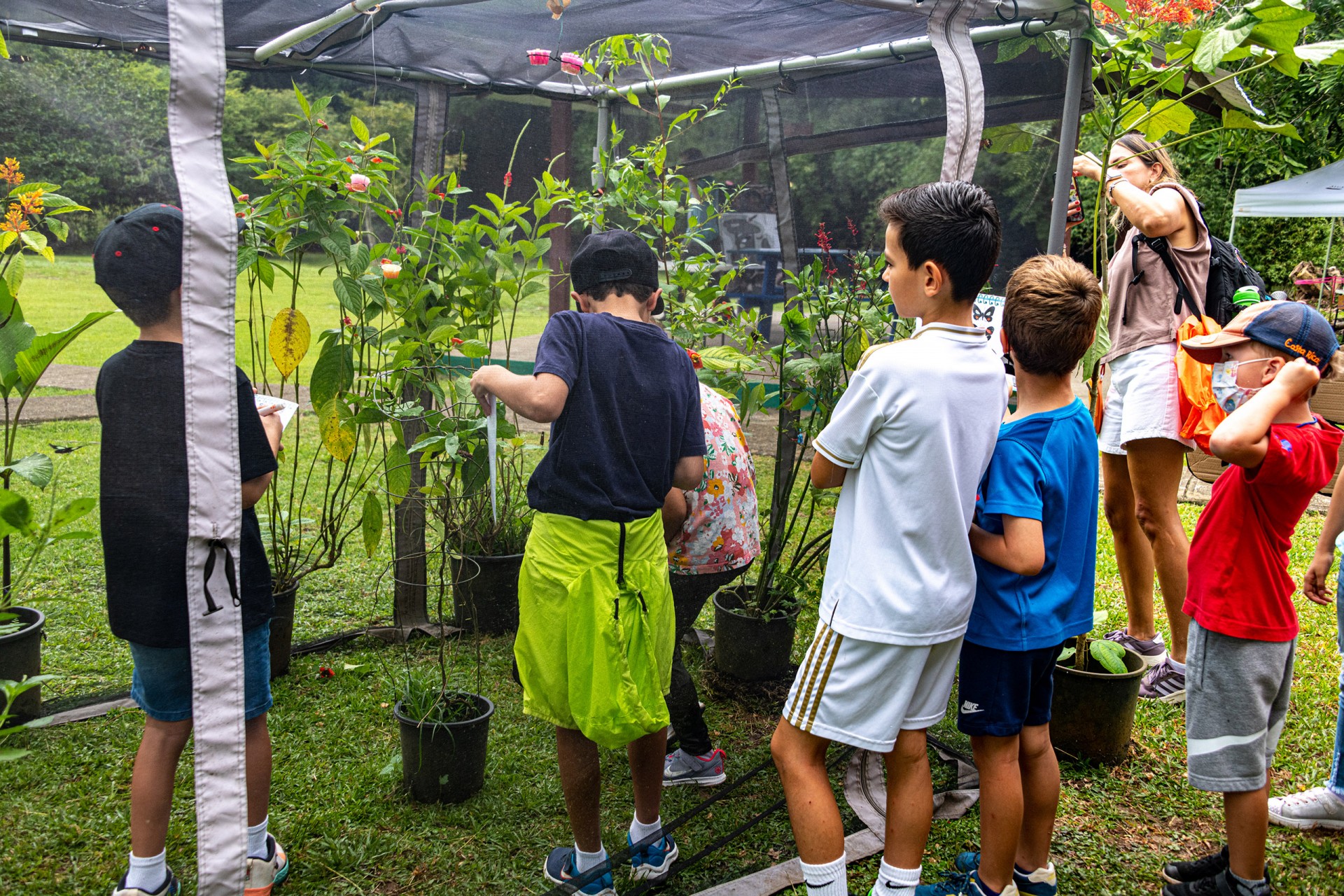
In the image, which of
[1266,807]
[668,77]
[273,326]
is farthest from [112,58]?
[1266,807]

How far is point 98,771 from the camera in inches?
98.3

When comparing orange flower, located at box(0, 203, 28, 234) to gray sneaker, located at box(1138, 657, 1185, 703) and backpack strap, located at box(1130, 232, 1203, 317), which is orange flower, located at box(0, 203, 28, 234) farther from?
gray sneaker, located at box(1138, 657, 1185, 703)

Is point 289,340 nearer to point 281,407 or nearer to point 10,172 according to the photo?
point 281,407

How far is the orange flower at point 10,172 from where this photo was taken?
163 centimetres

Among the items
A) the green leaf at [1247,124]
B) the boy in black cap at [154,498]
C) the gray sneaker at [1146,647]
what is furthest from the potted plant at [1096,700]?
the boy in black cap at [154,498]

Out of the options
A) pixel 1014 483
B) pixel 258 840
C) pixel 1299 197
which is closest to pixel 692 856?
pixel 258 840

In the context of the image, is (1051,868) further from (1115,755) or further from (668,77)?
(668,77)

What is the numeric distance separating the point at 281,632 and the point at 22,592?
1117 millimetres

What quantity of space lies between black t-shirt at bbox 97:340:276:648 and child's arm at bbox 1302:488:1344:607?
2536 millimetres

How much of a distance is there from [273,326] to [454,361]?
0.51 metres

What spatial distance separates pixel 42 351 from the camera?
172 cm

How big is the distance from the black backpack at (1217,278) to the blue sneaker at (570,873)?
2.69m

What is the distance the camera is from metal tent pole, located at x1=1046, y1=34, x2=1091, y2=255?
2789mm

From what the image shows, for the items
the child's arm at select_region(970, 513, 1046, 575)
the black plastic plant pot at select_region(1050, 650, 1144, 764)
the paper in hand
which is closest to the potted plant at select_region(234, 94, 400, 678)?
the paper in hand
